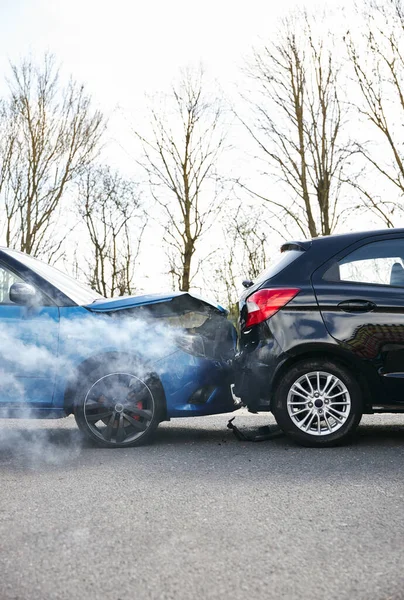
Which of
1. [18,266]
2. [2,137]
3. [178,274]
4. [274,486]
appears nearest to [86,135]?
[2,137]

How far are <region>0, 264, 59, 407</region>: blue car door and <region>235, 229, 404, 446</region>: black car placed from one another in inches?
63.0

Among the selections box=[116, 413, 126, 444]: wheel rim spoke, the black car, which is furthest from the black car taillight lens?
box=[116, 413, 126, 444]: wheel rim spoke

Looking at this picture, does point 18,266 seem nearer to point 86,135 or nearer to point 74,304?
point 74,304

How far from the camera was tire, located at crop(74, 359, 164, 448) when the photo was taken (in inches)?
219

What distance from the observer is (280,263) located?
5824 mm

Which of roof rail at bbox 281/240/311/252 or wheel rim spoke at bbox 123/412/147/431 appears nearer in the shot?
wheel rim spoke at bbox 123/412/147/431

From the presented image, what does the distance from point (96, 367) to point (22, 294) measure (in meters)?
0.83

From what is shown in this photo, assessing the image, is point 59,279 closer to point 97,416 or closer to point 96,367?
point 96,367

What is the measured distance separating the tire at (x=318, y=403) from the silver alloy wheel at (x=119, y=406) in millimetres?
1045

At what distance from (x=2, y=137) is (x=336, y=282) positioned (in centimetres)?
1750

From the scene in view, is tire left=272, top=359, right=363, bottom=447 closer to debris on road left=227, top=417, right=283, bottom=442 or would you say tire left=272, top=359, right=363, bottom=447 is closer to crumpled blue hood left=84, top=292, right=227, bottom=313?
debris on road left=227, top=417, right=283, bottom=442

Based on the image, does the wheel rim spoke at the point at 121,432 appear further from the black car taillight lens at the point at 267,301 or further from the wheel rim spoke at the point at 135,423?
the black car taillight lens at the point at 267,301

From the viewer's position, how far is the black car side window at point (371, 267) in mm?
5602

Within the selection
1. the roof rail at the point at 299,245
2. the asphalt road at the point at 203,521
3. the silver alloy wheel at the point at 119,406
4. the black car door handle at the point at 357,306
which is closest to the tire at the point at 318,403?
the asphalt road at the point at 203,521
